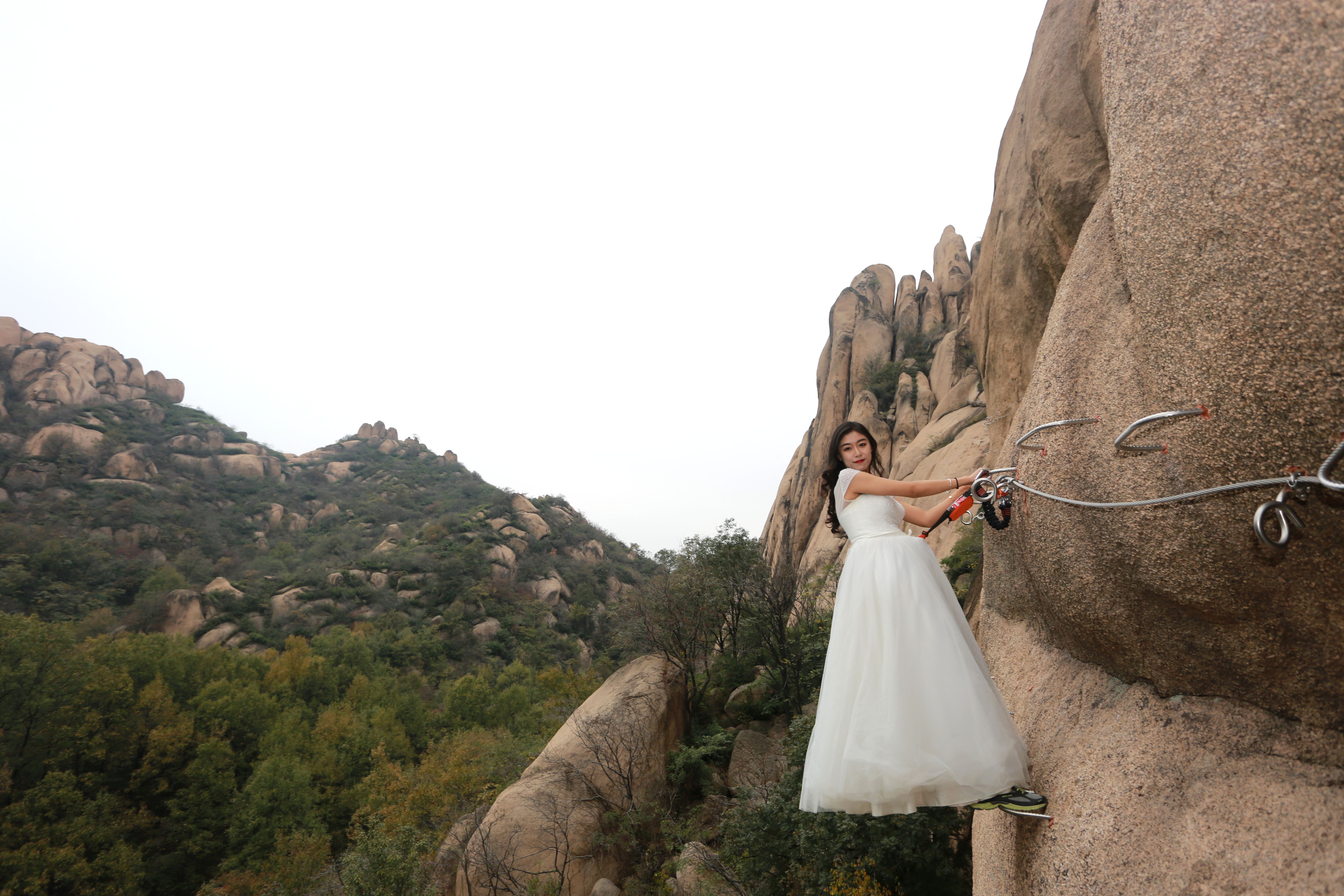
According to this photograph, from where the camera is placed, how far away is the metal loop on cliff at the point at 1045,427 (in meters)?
2.74

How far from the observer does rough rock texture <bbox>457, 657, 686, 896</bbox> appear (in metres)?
13.3

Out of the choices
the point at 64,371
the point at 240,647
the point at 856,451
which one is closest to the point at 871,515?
the point at 856,451

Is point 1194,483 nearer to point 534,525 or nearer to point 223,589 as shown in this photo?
point 223,589

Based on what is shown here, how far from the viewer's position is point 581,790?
14.7 metres

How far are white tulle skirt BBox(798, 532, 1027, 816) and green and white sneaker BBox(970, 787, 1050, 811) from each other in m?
0.06

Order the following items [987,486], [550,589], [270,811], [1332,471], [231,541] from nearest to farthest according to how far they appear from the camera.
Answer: [1332,471], [987,486], [270,811], [550,589], [231,541]

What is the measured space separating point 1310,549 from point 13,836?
29281mm

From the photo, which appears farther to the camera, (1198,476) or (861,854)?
(861,854)

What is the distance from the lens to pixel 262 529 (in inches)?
2277

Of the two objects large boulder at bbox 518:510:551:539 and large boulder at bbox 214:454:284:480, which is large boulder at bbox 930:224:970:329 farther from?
large boulder at bbox 214:454:284:480

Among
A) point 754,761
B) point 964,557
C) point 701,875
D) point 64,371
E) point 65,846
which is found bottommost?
point 65,846

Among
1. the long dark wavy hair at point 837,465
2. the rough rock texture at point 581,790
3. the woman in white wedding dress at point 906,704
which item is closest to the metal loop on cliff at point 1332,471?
the woman in white wedding dress at point 906,704

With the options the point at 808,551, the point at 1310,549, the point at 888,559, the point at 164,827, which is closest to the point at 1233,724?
the point at 1310,549

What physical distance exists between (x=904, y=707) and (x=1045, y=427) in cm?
151
